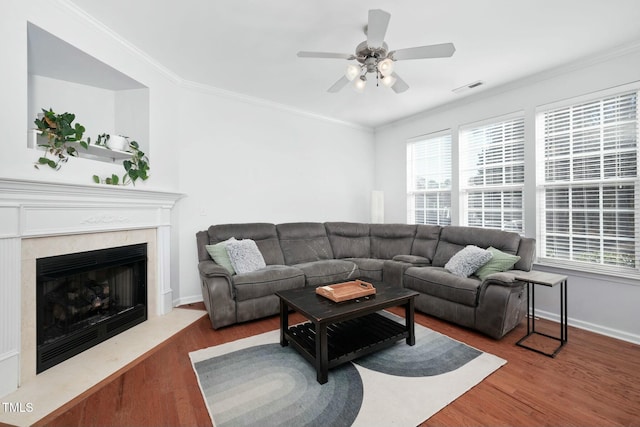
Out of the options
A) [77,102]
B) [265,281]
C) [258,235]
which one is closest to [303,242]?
[258,235]

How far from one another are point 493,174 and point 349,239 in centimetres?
226

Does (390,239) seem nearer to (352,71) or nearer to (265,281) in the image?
(265,281)

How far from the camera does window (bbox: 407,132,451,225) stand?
433 cm

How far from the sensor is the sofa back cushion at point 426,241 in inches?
151

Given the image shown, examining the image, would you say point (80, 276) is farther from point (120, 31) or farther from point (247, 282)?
point (120, 31)

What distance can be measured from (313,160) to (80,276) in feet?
11.0

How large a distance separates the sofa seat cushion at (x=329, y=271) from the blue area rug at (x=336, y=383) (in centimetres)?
98

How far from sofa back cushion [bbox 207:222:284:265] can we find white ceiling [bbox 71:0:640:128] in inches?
72.5

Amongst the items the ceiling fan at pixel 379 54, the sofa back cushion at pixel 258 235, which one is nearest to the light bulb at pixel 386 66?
the ceiling fan at pixel 379 54

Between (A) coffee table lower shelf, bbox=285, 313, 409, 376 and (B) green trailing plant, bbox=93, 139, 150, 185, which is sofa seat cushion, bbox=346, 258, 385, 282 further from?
(B) green trailing plant, bbox=93, 139, 150, 185

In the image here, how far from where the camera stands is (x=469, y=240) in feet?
11.3

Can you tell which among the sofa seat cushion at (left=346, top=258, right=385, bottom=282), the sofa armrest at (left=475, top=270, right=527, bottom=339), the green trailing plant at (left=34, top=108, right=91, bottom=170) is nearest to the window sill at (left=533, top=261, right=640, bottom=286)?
the sofa armrest at (left=475, top=270, right=527, bottom=339)

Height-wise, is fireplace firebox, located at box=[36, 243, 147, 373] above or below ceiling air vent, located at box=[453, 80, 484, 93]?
below

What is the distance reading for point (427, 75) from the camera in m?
3.23
